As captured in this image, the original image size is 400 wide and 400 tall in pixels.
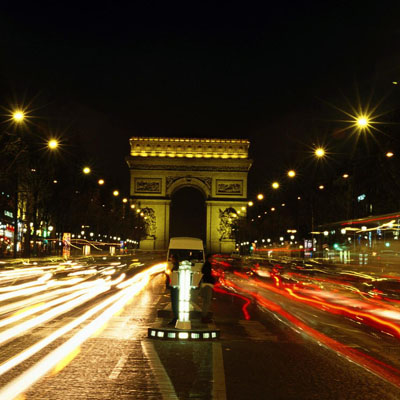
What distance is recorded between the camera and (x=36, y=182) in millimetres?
54812

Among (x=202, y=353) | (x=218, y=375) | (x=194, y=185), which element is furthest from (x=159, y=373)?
(x=194, y=185)

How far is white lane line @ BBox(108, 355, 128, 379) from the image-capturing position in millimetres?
7324

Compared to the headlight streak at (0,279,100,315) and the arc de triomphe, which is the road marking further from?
the arc de triomphe

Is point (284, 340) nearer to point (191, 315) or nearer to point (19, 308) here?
point (191, 315)

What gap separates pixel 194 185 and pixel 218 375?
111265mm

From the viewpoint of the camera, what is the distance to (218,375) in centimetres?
753

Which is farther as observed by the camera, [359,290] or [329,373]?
[359,290]

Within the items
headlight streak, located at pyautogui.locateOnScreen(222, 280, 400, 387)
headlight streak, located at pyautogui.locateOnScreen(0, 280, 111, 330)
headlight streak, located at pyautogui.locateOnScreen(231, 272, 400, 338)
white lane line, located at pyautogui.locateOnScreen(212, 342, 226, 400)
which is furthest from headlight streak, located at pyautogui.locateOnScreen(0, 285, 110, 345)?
headlight streak, located at pyautogui.locateOnScreen(231, 272, 400, 338)

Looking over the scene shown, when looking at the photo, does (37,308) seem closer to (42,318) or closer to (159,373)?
(42,318)

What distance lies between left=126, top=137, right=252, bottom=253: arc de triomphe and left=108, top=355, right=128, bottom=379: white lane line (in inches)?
4063

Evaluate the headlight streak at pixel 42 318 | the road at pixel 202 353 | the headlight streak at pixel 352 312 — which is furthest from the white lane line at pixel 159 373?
the headlight streak at pixel 352 312

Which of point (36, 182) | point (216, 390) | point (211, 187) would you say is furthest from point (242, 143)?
point (216, 390)

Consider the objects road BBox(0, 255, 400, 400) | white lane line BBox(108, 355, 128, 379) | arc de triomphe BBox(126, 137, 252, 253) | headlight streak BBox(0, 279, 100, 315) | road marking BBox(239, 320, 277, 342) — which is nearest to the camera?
road BBox(0, 255, 400, 400)

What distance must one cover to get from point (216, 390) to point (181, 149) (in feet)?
375
